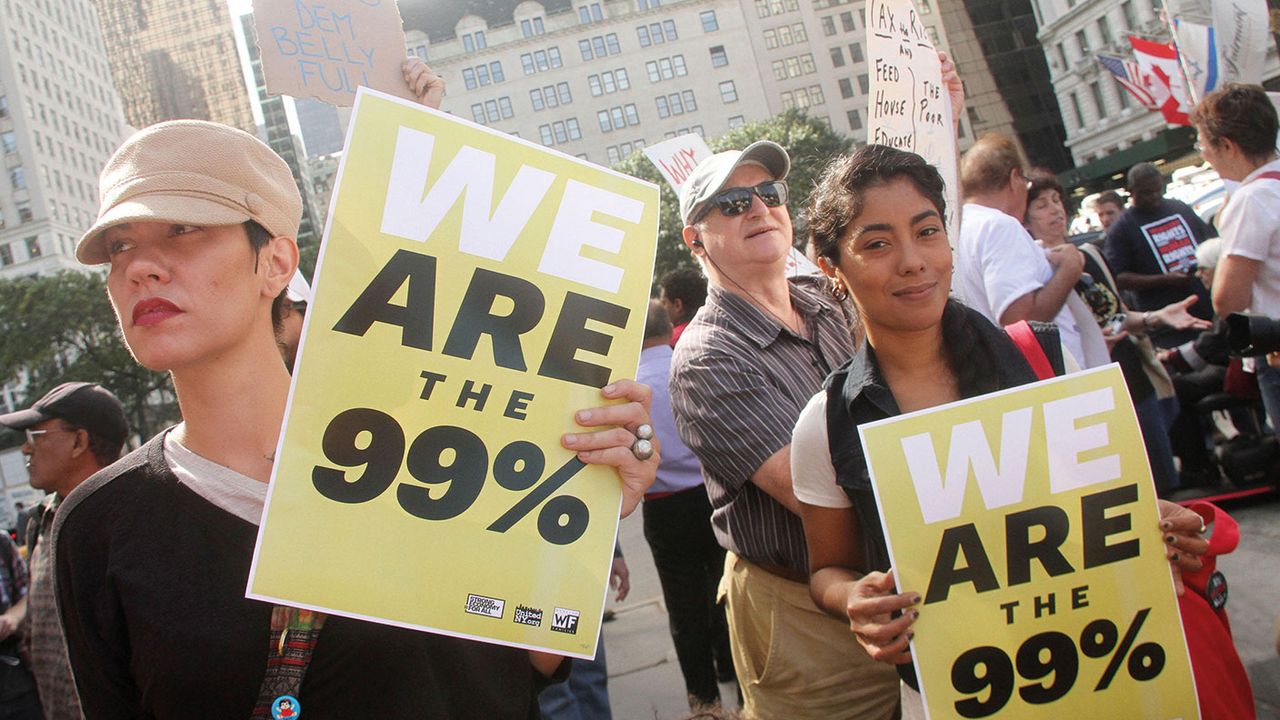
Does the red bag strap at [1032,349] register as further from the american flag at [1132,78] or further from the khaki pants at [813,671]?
the american flag at [1132,78]

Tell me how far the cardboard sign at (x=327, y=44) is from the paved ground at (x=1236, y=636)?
323 cm

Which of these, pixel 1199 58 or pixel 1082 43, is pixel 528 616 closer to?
pixel 1199 58

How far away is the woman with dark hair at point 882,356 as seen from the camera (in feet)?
5.83

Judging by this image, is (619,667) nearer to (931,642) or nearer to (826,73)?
(931,642)

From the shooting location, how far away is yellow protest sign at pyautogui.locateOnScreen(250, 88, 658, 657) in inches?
54.4

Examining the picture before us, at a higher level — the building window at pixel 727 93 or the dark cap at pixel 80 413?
→ the building window at pixel 727 93

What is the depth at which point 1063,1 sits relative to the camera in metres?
50.9

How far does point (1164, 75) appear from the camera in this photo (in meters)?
9.35

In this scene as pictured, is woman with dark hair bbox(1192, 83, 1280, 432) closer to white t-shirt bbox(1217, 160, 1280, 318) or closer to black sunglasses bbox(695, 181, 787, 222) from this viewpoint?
white t-shirt bbox(1217, 160, 1280, 318)

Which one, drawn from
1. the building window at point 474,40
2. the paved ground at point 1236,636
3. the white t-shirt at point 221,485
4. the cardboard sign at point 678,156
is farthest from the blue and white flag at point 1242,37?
the building window at point 474,40

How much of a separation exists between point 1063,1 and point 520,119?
38.6m

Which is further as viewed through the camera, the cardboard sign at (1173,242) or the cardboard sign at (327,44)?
the cardboard sign at (1173,242)

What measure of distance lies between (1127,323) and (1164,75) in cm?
625

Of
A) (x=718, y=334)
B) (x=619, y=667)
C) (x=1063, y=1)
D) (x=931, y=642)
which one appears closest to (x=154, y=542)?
(x=931, y=642)
